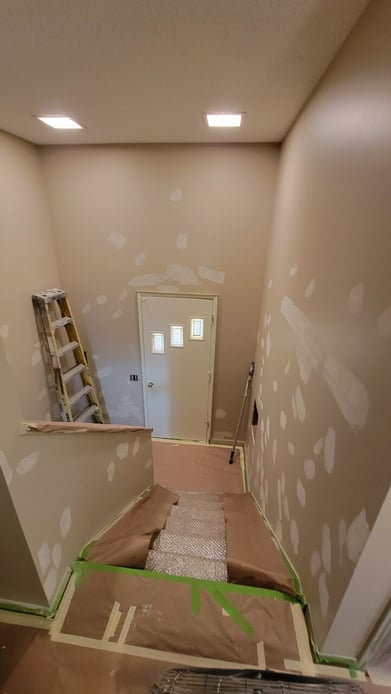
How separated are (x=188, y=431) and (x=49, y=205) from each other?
324cm

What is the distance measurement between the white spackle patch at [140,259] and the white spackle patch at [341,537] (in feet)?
9.73

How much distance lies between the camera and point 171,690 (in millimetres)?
976

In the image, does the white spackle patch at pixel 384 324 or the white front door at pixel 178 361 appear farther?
the white front door at pixel 178 361

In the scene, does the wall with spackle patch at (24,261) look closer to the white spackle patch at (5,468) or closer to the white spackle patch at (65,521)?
the white spackle patch at (65,521)

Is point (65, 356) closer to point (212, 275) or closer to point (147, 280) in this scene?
point (147, 280)

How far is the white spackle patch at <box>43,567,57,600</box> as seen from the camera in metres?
1.26

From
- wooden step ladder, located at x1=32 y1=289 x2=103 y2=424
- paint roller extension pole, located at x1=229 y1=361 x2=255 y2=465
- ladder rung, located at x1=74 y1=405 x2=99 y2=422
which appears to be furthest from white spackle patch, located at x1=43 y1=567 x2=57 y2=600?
paint roller extension pole, located at x1=229 y1=361 x2=255 y2=465

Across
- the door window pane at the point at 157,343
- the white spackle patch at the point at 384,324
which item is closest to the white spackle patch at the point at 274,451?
the white spackle patch at the point at 384,324

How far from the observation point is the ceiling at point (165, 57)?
1124 mm

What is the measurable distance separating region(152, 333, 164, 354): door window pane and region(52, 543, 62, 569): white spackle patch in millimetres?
2445

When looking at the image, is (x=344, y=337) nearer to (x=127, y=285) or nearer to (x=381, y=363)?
(x=381, y=363)

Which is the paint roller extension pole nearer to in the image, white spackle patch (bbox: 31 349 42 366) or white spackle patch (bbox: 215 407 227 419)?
white spackle patch (bbox: 215 407 227 419)

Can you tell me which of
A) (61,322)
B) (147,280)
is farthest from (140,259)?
(61,322)

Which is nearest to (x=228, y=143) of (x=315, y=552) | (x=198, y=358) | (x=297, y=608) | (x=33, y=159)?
(x=33, y=159)
